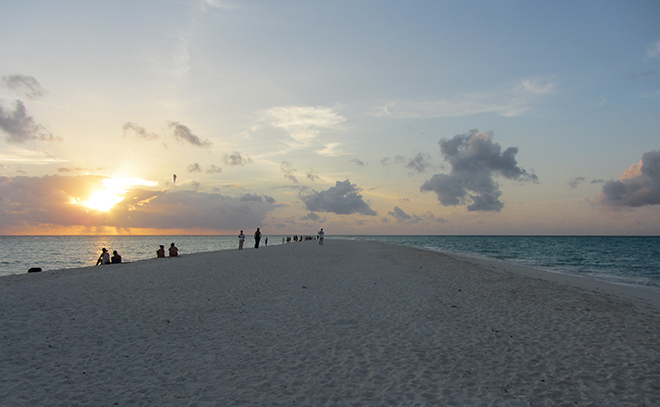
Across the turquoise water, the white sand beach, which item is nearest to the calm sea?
the turquoise water

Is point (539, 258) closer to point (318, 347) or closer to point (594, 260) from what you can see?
point (594, 260)

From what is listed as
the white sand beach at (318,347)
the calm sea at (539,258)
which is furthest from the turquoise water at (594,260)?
the white sand beach at (318,347)

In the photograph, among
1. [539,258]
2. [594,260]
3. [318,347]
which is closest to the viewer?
[318,347]

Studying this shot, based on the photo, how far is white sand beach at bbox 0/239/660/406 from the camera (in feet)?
20.0

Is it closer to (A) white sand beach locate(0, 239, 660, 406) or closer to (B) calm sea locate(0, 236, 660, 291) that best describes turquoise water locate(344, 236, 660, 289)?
(B) calm sea locate(0, 236, 660, 291)

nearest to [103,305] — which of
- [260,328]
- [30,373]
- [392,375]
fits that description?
[30,373]

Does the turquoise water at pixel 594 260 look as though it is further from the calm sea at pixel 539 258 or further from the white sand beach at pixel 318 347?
the white sand beach at pixel 318 347

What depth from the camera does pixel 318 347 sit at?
8242 mm

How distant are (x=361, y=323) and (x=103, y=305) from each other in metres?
9.04

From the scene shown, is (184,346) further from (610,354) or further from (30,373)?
(610,354)

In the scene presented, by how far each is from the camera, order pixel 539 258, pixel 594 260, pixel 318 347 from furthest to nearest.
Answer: pixel 539 258 < pixel 594 260 < pixel 318 347

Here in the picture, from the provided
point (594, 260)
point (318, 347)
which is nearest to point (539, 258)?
point (594, 260)

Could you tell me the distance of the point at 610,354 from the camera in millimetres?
8211

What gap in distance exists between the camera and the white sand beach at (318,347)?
6098 millimetres
